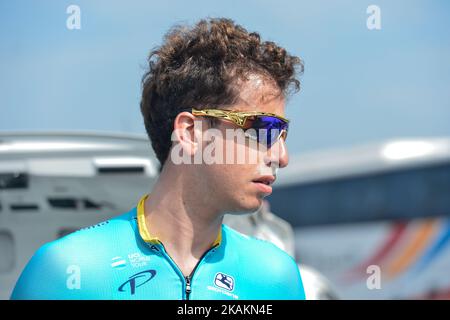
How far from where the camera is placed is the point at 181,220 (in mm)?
2904

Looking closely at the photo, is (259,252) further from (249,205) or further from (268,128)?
(268,128)

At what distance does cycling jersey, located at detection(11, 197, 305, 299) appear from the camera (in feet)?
9.04

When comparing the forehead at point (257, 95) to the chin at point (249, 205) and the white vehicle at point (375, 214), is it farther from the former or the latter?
the white vehicle at point (375, 214)

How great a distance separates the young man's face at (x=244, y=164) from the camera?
9.27 ft

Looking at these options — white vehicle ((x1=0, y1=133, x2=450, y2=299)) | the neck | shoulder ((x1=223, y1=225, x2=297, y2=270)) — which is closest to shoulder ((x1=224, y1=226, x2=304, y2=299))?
shoulder ((x1=223, y1=225, x2=297, y2=270))

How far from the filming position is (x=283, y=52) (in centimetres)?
295

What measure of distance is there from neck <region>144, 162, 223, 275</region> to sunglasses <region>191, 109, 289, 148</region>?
23 cm

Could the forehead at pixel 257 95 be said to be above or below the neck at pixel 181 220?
above

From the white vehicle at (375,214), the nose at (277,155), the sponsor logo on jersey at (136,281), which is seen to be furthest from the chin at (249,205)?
the white vehicle at (375,214)

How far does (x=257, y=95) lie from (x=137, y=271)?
2.20 ft

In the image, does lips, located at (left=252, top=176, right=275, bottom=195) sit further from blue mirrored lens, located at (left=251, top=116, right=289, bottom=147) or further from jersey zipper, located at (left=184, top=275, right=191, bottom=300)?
jersey zipper, located at (left=184, top=275, right=191, bottom=300)

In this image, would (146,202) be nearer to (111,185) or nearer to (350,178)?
(111,185)

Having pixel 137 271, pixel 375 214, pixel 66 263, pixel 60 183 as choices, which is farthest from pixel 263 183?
pixel 375 214
